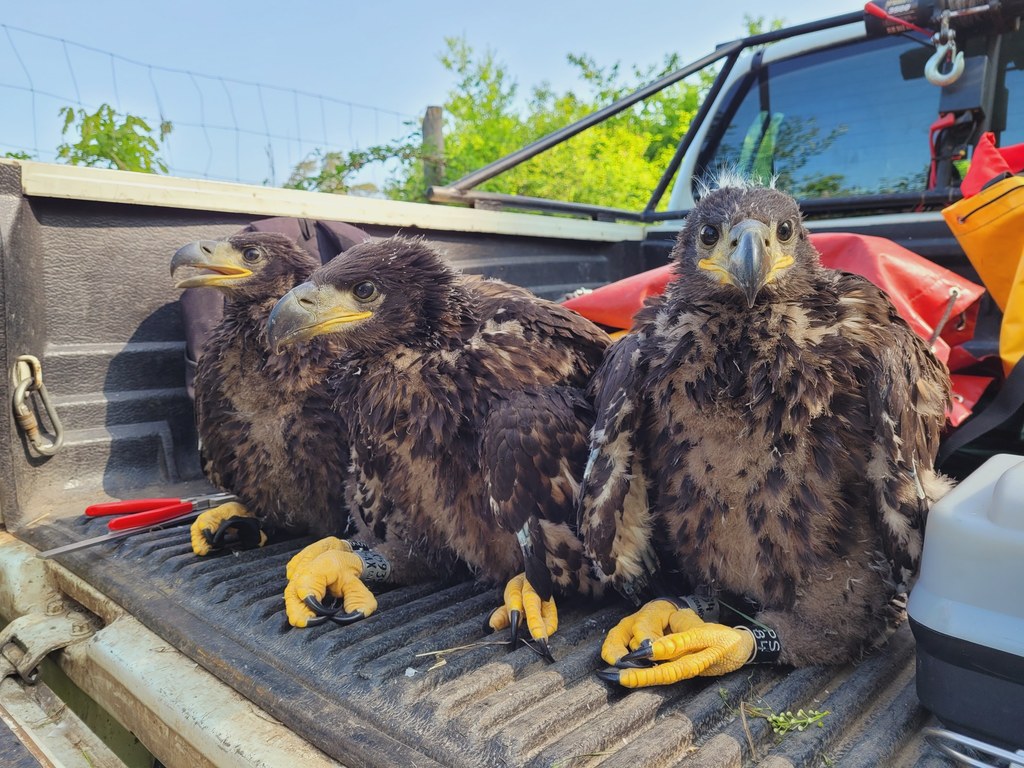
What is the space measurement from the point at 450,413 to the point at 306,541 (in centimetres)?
91

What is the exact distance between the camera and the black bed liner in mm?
1466

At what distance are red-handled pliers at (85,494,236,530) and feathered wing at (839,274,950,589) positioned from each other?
2.21m

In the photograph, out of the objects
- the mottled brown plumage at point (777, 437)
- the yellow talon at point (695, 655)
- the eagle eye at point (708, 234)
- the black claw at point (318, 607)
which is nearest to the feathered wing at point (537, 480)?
the mottled brown plumage at point (777, 437)

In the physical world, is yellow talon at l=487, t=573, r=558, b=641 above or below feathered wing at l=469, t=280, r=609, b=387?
below

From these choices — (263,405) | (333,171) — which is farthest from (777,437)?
(333,171)

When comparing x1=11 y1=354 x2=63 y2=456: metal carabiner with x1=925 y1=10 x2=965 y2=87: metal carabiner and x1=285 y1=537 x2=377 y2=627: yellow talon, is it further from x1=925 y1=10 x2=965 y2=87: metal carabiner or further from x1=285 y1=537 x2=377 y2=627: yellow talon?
x1=925 y1=10 x2=965 y2=87: metal carabiner

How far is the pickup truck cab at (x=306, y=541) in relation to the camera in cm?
155

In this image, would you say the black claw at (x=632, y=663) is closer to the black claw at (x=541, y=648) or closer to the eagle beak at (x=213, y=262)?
the black claw at (x=541, y=648)

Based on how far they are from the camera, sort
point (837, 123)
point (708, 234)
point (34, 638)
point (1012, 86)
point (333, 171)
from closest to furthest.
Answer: point (708, 234) → point (34, 638) → point (1012, 86) → point (837, 123) → point (333, 171)

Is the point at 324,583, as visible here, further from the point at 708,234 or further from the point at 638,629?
the point at 708,234

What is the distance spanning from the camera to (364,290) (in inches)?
89.3

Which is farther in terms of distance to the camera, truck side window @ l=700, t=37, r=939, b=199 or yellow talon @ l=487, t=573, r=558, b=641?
truck side window @ l=700, t=37, r=939, b=199

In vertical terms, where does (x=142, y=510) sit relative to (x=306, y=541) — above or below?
above

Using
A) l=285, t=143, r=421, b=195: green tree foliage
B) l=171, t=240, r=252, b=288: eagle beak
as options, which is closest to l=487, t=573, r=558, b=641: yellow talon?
l=171, t=240, r=252, b=288: eagle beak
